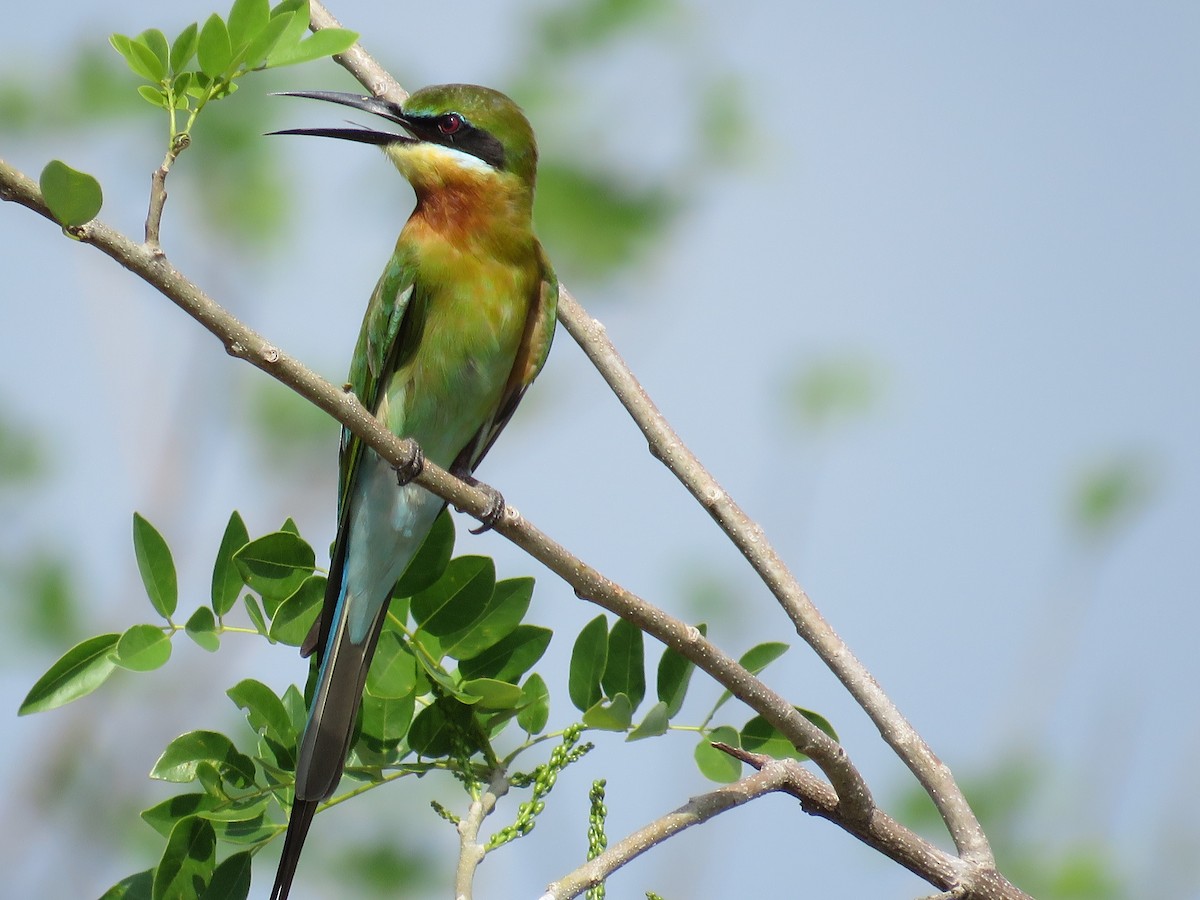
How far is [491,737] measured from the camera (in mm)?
2027

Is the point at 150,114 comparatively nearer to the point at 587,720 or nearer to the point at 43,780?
the point at 43,780

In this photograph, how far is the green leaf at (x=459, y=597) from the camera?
2080 mm

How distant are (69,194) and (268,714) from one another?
890mm

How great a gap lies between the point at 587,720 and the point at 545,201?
129 inches

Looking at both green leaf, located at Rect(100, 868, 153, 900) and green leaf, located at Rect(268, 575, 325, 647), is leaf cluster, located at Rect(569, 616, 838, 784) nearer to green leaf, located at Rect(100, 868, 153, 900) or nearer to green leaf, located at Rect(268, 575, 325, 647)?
green leaf, located at Rect(268, 575, 325, 647)

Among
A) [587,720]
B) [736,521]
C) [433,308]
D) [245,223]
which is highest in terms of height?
[245,223]

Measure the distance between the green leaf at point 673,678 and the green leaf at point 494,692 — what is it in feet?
0.79

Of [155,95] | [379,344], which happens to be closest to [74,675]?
[155,95]

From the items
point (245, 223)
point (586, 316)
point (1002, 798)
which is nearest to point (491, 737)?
point (586, 316)

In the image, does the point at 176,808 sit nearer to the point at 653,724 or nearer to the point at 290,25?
the point at 653,724

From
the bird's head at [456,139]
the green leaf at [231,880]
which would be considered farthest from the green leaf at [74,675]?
the bird's head at [456,139]

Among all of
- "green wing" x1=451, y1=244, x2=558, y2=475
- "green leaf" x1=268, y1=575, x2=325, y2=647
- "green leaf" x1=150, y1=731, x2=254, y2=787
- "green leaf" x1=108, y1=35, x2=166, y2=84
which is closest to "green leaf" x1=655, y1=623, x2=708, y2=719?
"green leaf" x1=268, y1=575, x2=325, y2=647

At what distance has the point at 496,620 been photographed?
6.82 ft

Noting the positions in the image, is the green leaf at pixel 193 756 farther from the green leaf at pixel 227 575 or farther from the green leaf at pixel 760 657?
the green leaf at pixel 760 657
